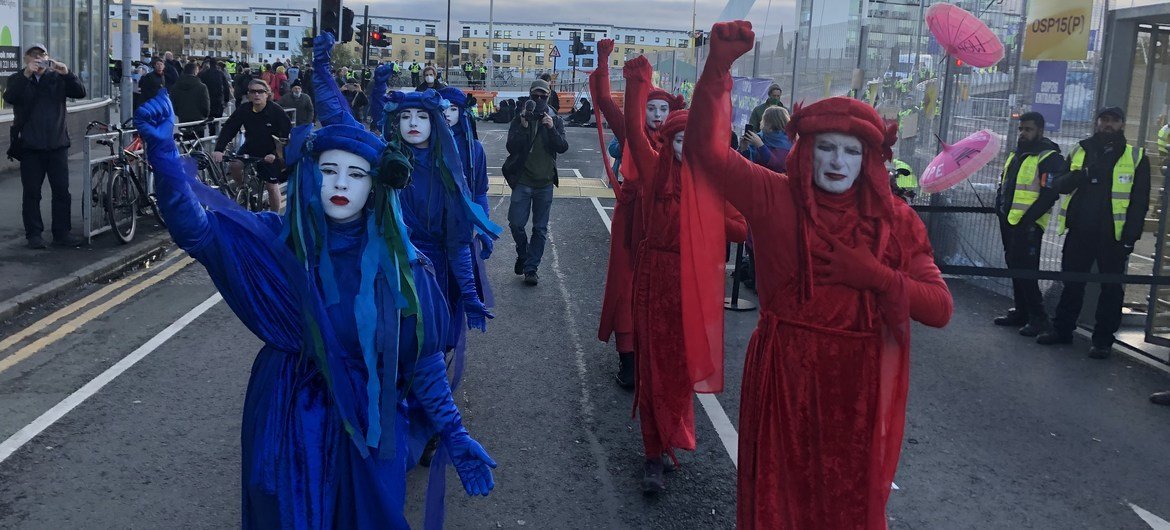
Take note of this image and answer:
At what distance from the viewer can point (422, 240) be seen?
609cm

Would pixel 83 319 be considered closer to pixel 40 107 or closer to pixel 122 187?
pixel 40 107

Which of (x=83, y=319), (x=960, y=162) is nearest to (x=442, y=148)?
(x=83, y=319)

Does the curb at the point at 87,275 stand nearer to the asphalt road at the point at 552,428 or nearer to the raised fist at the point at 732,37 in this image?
the asphalt road at the point at 552,428

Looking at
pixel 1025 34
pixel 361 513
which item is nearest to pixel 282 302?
pixel 361 513

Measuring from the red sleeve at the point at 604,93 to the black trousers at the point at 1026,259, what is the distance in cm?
428

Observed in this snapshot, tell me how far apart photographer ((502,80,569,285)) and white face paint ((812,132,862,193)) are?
22.1 ft

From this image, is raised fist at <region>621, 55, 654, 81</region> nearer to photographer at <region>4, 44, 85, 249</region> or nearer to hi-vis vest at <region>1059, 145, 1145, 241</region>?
hi-vis vest at <region>1059, 145, 1145, 241</region>

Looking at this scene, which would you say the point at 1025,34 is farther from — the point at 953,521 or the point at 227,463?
Result: the point at 227,463

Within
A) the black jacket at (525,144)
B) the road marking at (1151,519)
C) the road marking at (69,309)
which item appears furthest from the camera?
the black jacket at (525,144)

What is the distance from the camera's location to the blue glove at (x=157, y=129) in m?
3.04

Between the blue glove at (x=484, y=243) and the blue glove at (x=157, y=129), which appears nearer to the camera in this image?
the blue glove at (x=157, y=129)

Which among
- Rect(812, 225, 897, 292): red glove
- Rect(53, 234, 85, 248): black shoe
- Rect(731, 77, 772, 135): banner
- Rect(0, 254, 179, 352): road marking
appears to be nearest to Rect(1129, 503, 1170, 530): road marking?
Rect(812, 225, 897, 292): red glove

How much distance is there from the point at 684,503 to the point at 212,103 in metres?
18.7

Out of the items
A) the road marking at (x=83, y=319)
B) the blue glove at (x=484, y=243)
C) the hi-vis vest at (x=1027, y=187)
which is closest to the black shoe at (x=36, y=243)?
the road marking at (x=83, y=319)
